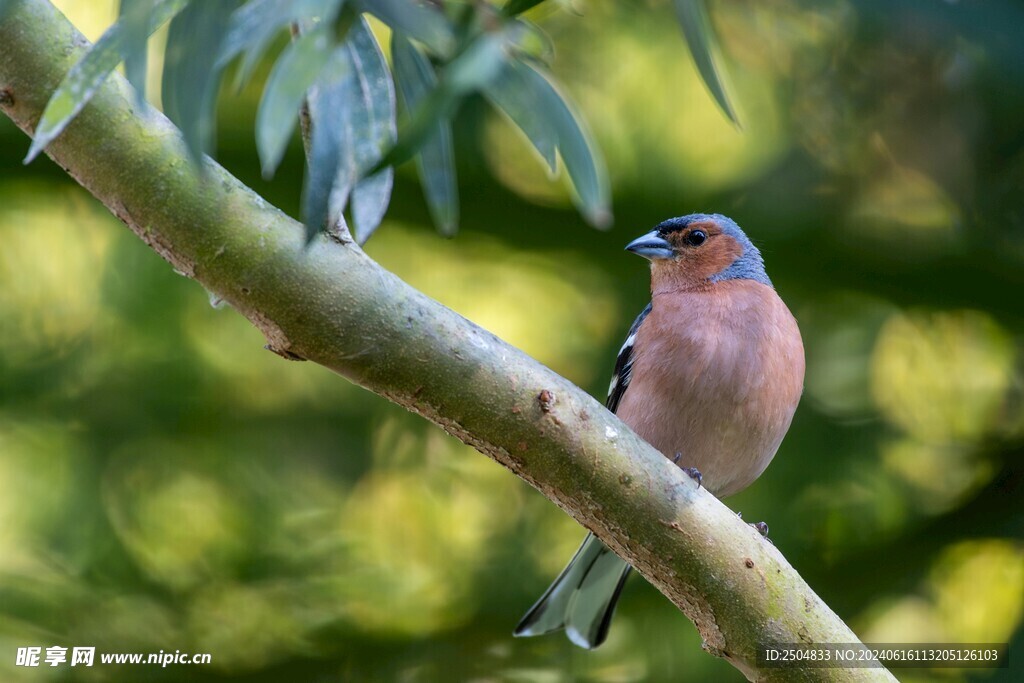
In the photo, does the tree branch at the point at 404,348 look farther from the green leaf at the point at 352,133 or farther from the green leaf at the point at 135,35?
the green leaf at the point at 135,35

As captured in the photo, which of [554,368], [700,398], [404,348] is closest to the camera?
[404,348]

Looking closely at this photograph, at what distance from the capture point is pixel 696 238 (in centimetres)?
332

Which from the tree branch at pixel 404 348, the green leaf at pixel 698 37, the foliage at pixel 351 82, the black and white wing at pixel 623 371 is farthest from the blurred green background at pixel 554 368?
the foliage at pixel 351 82

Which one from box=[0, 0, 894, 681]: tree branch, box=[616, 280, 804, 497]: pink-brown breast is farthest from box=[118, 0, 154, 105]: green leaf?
box=[616, 280, 804, 497]: pink-brown breast

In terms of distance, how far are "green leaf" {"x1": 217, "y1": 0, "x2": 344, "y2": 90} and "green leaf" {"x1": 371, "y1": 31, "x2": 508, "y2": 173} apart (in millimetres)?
153

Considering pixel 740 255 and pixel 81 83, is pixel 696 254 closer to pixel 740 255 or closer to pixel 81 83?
pixel 740 255

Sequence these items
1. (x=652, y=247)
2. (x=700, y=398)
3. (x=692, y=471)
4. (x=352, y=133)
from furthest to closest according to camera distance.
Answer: (x=652, y=247) → (x=700, y=398) → (x=692, y=471) → (x=352, y=133)

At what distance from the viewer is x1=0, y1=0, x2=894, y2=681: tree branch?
5.43ft

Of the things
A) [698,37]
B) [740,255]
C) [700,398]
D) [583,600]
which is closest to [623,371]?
[700,398]

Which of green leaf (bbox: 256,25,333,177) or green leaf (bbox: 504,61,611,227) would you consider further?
green leaf (bbox: 504,61,611,227)

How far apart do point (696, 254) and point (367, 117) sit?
199 cm

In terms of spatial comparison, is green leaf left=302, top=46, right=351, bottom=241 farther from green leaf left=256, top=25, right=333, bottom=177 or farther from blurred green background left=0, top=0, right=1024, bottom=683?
blurred green background left=0, top=0, right=1024, bottom=683

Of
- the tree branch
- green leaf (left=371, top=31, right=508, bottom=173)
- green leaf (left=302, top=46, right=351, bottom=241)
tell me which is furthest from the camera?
the tree branch

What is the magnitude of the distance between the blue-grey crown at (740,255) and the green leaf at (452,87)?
220cm
